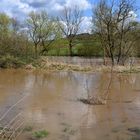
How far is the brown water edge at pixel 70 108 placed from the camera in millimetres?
10643

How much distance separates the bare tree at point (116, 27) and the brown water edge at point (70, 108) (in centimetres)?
1035

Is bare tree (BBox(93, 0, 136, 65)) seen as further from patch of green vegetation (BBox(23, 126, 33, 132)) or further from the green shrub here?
patch of green vegetation (BBox(23, 126, 33, 132))

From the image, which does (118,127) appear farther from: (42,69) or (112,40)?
(112,40)

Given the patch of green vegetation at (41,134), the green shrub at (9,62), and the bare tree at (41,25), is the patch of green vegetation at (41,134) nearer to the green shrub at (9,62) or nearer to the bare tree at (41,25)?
the green shrub at (9,62)

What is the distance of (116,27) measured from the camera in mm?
33719

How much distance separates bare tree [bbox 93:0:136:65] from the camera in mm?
33250

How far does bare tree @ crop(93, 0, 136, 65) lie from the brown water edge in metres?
10.3

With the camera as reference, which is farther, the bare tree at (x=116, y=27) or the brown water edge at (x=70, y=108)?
the bare tree at (x=116, y=27)

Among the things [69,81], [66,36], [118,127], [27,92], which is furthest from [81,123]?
[66,36]

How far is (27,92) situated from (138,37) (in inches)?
759

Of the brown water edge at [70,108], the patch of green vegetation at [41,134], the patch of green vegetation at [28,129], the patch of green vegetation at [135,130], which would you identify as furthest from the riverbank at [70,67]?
the patch of green vegetation at [41,134]

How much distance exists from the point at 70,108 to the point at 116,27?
20709mm

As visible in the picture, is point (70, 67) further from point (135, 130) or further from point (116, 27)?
point (135, 130)

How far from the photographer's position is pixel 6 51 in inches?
1203
